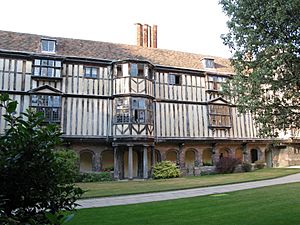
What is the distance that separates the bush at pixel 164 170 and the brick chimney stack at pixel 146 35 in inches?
475

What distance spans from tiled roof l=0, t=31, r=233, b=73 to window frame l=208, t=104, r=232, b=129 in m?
3.38

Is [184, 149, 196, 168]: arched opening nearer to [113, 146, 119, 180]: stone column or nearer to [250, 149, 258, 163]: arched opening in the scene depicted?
[113, 146, 119, 180]: stone column

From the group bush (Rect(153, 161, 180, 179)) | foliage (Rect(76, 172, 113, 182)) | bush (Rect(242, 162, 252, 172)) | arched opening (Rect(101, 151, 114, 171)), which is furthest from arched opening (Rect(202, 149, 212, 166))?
→ foliage (Rect(76, 172, 113, 182))

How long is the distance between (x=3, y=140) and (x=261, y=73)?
6860 mm

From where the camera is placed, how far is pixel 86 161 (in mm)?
23391

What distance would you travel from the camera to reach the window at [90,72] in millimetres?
22078

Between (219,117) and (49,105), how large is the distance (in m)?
13.7

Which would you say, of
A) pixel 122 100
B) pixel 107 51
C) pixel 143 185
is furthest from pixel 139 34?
pixel 143 185

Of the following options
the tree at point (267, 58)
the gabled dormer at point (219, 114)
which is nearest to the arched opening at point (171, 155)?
the gabled dormer at point (219, 114)

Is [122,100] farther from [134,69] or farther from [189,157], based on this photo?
[189,157]

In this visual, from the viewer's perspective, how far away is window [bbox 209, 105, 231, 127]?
83.0ft

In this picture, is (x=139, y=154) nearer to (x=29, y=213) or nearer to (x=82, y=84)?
(x=82, y=84)

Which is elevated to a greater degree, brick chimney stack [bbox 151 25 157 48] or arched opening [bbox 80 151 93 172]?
brick chimney stack [bbox 151 25 157 48]

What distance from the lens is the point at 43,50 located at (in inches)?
848
